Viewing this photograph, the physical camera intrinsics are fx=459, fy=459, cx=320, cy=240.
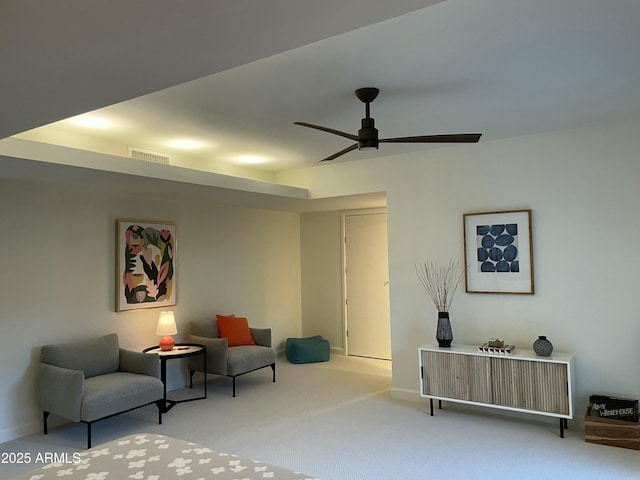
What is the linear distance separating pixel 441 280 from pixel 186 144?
2836mm

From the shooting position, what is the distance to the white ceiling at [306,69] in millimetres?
1403

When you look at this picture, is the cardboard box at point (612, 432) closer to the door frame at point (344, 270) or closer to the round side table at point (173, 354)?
the round side table at point (173, 354)

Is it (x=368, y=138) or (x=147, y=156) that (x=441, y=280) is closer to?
(x=368, y=138)

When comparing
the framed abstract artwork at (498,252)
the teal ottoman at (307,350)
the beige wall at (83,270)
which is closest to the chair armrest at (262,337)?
the beige wall at (83,270)

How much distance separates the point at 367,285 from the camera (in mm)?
6789

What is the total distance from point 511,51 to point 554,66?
0.40 meters

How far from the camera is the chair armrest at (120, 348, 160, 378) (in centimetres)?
427

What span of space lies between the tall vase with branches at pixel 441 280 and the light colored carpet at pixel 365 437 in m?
0.90

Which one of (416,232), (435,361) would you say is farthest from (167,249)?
(435,361)

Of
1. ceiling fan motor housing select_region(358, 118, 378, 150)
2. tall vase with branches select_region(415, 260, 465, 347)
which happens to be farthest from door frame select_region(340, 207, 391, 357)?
ceiling fan motor housing select_region(358, 118, 378, 150)

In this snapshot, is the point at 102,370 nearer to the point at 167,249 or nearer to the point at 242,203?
the point at 167,249

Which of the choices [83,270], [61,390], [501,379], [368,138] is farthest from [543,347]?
[83,270]

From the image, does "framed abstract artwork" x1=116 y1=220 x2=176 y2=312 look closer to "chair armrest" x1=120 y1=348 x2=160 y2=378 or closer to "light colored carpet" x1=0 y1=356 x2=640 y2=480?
"chair armrest" x1=120 y1=348 x2=160 y2=378

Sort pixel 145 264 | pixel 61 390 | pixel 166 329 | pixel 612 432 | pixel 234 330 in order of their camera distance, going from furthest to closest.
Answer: pixel 234 330 < pixel 145 264 < pixel 166 329 < pixel 61 390 < pixel 612 432
